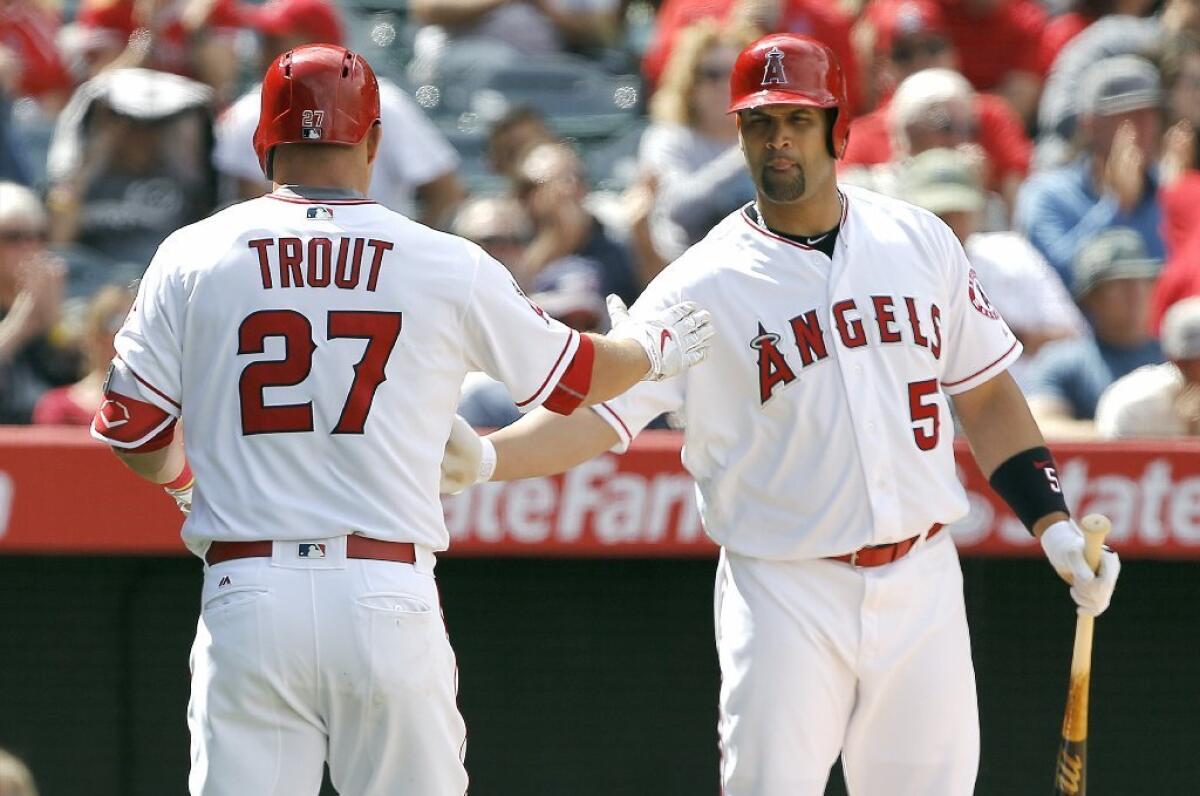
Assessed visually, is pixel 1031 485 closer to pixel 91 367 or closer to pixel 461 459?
pixel 461 459

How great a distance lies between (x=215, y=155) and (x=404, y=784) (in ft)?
13.2

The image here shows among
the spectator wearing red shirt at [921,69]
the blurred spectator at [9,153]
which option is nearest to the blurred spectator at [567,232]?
the spectator wearing red shirt at [921,69]

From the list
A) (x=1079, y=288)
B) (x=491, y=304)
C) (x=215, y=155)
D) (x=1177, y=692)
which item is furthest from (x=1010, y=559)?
(x=215, y=155)

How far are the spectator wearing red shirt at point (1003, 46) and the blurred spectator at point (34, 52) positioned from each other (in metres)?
3.79

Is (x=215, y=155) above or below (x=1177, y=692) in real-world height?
above

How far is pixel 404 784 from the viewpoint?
3.21m

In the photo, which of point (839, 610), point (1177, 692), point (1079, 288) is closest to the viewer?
point (839, 610)

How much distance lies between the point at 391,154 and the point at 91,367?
151 centimetres

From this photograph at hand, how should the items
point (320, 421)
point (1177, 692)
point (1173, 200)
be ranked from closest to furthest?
point (320, 421), point (1177, 692), point (1173, 200)

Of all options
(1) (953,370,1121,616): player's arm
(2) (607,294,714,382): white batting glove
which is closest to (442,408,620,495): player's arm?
(2) (607,294,714,382): white batting glove

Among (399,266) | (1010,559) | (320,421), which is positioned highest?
(399,266)

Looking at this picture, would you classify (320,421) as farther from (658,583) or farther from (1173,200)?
(1173,200)

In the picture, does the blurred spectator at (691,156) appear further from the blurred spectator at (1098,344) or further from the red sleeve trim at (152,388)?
the red sleeve trim at (152,388)

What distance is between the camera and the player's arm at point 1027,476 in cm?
378
